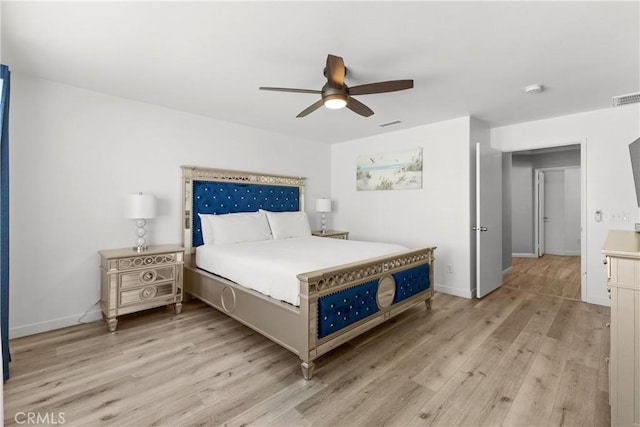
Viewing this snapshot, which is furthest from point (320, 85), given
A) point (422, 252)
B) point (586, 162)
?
point (586, 162)

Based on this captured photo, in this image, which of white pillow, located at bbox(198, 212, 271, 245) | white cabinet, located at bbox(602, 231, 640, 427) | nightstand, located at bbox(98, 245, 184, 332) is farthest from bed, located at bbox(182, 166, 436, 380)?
white cabinet, located at bbox(602, 231, 640, 427)

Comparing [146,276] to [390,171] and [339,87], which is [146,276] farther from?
[390,171]

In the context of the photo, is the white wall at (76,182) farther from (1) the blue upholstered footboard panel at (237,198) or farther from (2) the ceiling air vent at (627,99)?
→ (2) the ceiling air vent at (627,99)

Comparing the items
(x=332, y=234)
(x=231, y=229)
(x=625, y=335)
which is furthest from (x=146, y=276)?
(x=625, y=335)

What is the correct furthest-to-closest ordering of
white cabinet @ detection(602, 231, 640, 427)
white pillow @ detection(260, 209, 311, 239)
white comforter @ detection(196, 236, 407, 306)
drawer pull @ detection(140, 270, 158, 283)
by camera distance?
1. white pillow @ detection(260, 209, 311, 239)
2. drawer pull @ detection(140, 270, 158, 283)
3. white comforter @ detection(196, 236, 407, 306)
4. white cabinet @ detection(602, 231, 640, 427)

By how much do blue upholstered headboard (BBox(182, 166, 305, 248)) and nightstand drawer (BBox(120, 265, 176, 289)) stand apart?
22.7 inches

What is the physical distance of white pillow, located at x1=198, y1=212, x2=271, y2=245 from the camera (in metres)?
3.62

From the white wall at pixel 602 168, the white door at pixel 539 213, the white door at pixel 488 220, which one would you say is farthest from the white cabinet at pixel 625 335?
the white door at pixel 539 213

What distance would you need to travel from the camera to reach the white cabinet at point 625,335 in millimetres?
1407

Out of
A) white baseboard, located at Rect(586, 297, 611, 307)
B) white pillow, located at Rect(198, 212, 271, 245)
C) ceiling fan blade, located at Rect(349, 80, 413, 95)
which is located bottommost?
white baseboard, located at Rect(586, 297, 611, 307)

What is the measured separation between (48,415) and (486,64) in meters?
3.95

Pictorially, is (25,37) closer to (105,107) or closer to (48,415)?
(105,107)

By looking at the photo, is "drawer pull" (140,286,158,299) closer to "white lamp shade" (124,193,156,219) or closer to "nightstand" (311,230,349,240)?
"white lamp shade" (124,193,156,219)

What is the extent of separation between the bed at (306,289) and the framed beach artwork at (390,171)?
1.53 m
